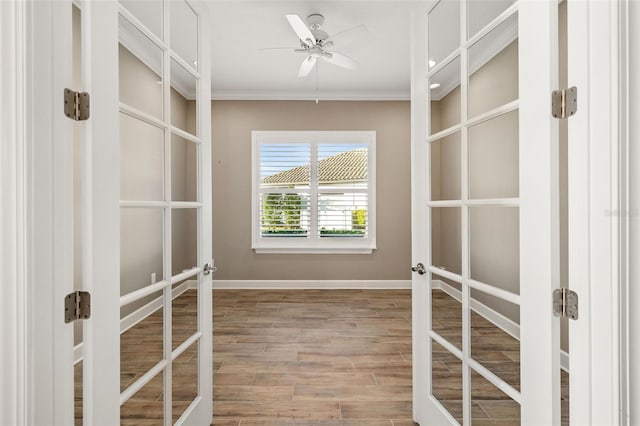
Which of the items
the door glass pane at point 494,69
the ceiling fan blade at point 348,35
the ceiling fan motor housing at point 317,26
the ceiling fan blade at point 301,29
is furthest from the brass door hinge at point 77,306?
the ceiling fan motor housing at point 317,26

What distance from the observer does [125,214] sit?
3.72 ft

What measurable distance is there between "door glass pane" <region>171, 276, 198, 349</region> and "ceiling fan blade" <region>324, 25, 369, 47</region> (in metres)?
2.18

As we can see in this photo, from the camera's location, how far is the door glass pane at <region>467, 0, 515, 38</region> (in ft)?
3.83

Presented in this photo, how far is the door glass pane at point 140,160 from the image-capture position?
113 centimetres

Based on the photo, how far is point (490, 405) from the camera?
4.10 ft

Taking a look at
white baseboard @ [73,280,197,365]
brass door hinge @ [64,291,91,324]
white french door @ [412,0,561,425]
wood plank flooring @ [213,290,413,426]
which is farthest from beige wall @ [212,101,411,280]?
brass door hinge @ [64,291,91,324]

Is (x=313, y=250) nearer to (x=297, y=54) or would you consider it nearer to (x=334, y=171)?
(x=334, y=171)

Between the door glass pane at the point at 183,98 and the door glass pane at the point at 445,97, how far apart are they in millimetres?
1194

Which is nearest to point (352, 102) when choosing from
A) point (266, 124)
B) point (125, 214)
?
point (266, 124)
